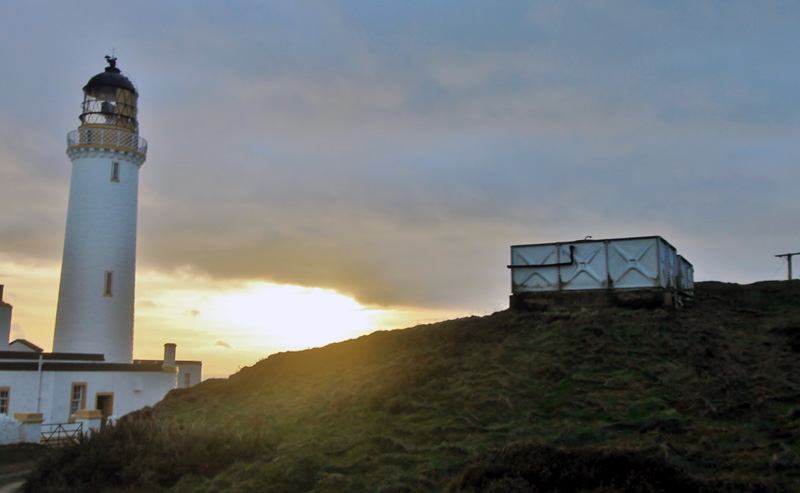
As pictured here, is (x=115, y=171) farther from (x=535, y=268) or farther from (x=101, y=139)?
(x=535, y=268)

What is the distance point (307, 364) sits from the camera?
24.8 m

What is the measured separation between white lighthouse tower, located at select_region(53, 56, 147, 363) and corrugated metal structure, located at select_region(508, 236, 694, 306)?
23084mm

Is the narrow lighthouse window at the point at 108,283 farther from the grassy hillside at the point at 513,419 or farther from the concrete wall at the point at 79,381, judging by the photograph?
the grassy hillside at the point at 513,419

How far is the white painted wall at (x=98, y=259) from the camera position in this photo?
35.4 metres

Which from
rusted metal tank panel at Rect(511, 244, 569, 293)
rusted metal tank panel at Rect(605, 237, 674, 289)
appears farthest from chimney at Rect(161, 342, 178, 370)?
rusted metal tank panel at Rect(605, 237, 674, 289)

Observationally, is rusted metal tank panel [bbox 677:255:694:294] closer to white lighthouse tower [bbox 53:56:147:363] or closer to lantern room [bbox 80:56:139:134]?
white lighthouse tower [bbox 53:56:147:363]

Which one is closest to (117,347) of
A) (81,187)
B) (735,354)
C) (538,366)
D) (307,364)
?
(81,187)

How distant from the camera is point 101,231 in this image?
36.1 m

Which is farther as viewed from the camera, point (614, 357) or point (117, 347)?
point (117, 347)

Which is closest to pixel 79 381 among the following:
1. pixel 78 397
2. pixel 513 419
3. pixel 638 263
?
pixel 78 397

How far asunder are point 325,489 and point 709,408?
27.3ft

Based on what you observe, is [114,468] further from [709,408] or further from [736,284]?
[736,284]

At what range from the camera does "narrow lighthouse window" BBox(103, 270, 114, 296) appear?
35.7m

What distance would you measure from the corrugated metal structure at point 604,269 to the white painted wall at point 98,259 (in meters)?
23.1
